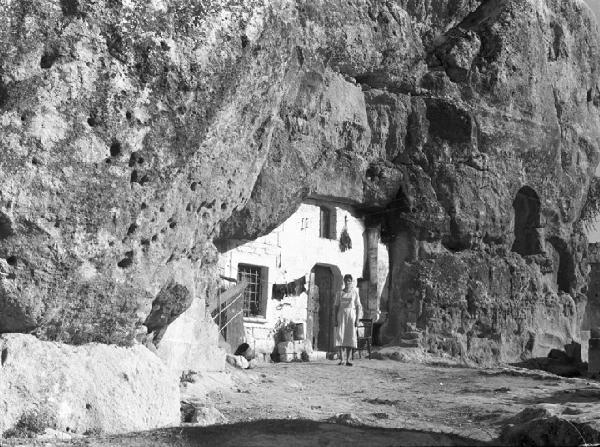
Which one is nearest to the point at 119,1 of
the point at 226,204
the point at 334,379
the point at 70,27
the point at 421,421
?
the point at 70,27

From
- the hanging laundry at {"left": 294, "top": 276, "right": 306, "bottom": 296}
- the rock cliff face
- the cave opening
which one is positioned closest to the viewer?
the rock cliff face

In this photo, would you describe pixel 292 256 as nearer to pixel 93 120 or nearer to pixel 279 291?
pixel 279 291

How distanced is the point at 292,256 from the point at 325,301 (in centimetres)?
155

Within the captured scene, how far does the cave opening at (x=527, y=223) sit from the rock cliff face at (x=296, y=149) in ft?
0.18

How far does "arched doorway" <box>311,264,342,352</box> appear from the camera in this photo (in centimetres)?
2156

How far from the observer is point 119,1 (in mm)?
8211

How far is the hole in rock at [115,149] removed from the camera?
26.5 ft

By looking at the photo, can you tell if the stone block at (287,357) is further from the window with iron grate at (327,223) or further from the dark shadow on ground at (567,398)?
the dark shadow on ground at (567,398)

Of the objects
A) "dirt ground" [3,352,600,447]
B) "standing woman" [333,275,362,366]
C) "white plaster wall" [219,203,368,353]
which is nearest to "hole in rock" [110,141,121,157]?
"dirt ground" [3,352,600,447]

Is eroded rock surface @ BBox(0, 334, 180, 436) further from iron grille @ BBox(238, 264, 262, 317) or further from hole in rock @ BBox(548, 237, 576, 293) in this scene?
hole in rock @ BBox(548, 237, 576, 293)

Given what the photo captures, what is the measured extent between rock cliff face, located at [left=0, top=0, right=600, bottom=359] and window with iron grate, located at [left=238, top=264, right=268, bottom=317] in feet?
5.09

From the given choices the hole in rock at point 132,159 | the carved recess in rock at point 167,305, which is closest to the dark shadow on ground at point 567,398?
the carved recess in rock at point 167,305

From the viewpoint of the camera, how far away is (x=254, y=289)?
20.4 meters

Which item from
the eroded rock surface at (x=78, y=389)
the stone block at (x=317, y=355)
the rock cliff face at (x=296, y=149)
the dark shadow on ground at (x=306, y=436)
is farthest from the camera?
the stone block at (x=317, y=355)
